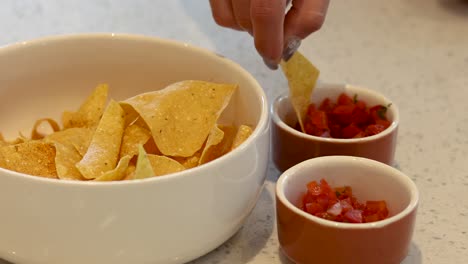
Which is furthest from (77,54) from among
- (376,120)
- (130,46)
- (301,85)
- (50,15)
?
(50,15)

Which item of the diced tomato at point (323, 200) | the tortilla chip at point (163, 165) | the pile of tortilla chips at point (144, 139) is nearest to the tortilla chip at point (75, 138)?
the pile of tortilla chips at point (144, 139)

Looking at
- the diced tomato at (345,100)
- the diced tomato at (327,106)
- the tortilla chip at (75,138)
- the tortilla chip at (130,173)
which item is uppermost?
the tortilla chip at (130,173)

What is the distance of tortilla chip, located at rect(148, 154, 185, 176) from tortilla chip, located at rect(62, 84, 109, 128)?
0.22 meters

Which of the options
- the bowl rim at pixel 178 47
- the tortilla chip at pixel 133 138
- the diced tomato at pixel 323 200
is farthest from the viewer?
the tortilla chip at pixel 133 138

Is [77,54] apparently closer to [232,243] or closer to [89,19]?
[232,243]

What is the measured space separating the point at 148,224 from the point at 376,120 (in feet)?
1.51

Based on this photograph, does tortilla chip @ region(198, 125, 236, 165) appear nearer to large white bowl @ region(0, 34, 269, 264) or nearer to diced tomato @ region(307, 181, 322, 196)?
large white bowl @ region(0, 34, 269, 264)

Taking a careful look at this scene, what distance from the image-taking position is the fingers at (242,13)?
1076 millimetres

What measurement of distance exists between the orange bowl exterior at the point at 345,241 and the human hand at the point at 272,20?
23 cm

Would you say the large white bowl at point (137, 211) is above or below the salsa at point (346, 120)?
above

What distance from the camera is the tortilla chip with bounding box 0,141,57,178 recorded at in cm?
104

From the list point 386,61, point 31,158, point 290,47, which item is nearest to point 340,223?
point 290,47

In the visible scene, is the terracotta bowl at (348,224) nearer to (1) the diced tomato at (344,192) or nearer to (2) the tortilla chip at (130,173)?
(1) the diced tomato at (344,192)

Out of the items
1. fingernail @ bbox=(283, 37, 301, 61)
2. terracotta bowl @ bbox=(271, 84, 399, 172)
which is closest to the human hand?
fingernail @ bbox=(283, 37, 301, 61)
